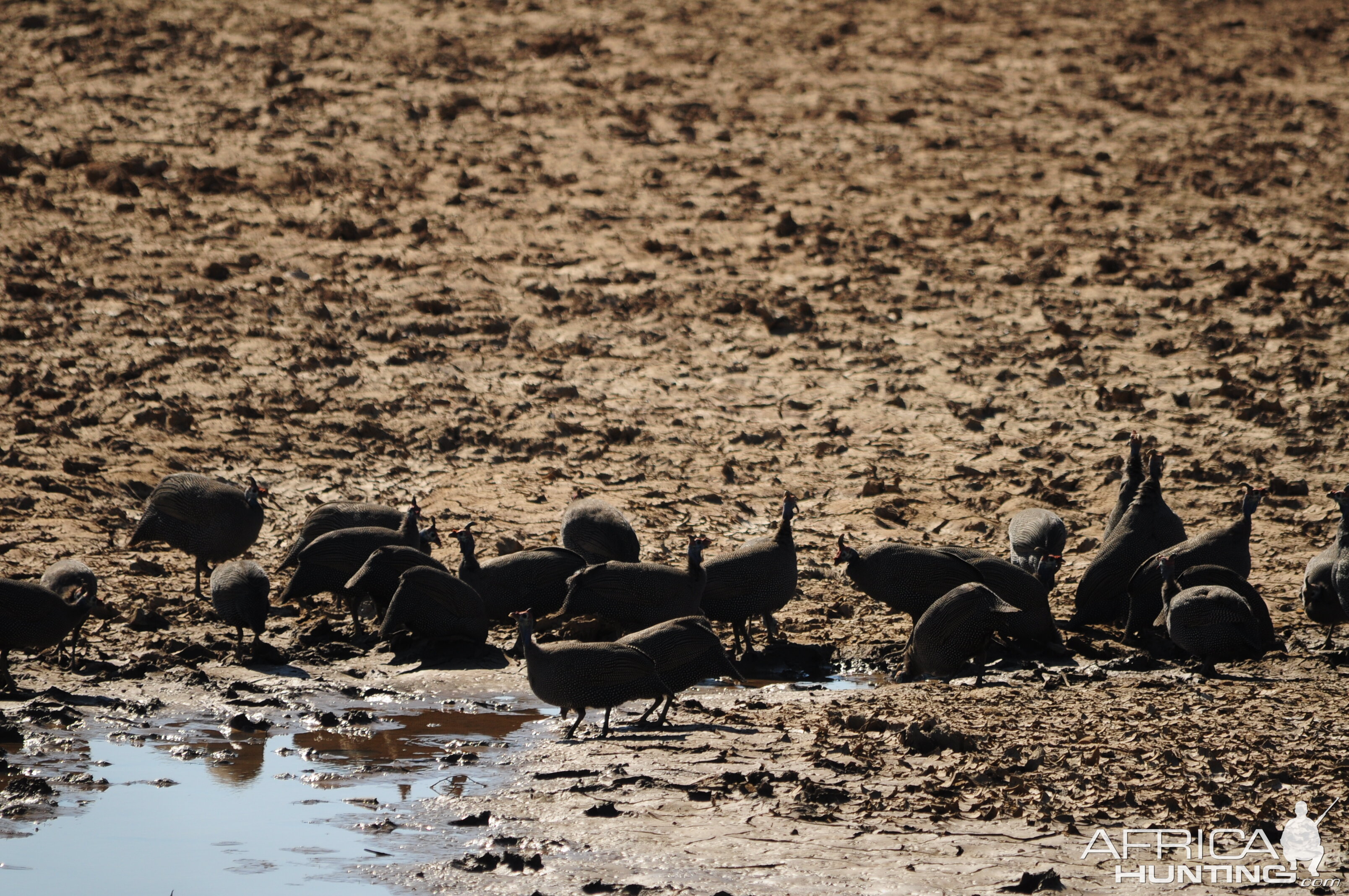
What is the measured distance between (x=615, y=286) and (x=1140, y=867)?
9.78m

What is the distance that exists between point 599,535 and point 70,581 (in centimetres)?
286

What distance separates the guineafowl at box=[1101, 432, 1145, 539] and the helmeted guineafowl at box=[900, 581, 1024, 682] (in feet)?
5.50

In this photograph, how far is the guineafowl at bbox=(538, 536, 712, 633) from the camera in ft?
27.4

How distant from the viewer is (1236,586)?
8227mm

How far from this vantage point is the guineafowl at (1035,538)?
9367 mm

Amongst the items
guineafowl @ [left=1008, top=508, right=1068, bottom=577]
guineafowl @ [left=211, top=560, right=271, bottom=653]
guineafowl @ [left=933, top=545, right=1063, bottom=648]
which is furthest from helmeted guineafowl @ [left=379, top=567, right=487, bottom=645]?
guineafowl @ [left=1008, top=508, right=1068, bottom=577]

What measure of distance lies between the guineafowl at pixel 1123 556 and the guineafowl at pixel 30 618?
5.20 metres

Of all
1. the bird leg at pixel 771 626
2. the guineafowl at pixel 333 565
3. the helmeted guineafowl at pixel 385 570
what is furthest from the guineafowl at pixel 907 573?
the guineafowl at pixel 333 565

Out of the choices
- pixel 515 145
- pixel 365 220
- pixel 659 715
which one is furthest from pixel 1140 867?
pixel 515 145

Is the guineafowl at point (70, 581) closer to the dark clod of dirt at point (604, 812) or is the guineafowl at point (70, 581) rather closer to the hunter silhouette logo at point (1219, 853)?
the dark clod of dirt at point (604, 812)

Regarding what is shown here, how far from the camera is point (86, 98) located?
18375 mm

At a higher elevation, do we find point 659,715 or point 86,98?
point 86,98

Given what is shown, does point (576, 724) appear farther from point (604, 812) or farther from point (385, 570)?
point (385, 570)

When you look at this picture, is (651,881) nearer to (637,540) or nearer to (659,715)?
(659,715)
